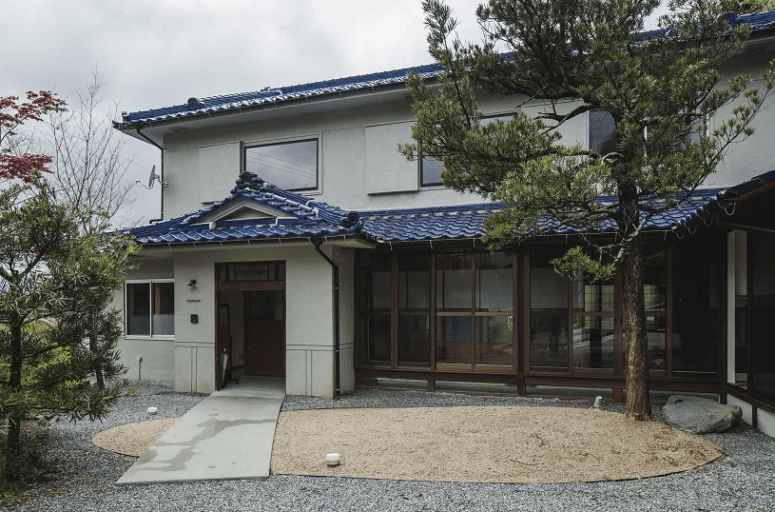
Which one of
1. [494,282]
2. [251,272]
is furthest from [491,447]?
[251,272]

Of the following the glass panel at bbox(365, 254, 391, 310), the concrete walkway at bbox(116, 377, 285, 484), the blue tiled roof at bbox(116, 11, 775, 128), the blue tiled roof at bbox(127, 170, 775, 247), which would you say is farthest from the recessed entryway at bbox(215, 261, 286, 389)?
the blue tiled roof at bbox(116, 11, 775, 128)

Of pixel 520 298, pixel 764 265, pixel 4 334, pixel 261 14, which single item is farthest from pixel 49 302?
pixel 261 14

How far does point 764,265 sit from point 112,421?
9868 mm

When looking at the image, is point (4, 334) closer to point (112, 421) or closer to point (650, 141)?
point (112, 421)

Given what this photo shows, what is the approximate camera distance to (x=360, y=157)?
12.4 meters

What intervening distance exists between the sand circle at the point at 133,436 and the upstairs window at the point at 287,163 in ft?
21.3

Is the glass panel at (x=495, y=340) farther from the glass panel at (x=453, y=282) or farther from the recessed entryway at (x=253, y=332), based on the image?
the recessed entryway at (x=253, y=332)

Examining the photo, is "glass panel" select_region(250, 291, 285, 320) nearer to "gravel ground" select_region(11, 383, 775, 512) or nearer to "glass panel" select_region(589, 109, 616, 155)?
"gravel ground" select_region(11, 383, 775, 512)

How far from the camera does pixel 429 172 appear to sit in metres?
11.8

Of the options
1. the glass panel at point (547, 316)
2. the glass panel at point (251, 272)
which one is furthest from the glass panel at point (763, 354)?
the glass panel at point (251, 272)

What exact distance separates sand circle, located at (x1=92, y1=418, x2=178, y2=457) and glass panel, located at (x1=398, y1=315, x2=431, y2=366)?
14.0ft

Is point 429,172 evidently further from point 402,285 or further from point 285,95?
point 285,95

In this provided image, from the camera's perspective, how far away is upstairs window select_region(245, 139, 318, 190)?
12.9m

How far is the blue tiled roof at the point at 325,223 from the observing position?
9188mm
